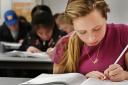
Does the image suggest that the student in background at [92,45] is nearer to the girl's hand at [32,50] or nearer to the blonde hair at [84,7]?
the blonde hair at [84,7]

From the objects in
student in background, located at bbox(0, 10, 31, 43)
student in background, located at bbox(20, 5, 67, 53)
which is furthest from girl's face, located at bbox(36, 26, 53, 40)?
student in background, located at bbox(0, 10, 31, 43)

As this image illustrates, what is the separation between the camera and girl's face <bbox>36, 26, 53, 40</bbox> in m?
3.27

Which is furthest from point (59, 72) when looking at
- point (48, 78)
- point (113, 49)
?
point (113, 49)

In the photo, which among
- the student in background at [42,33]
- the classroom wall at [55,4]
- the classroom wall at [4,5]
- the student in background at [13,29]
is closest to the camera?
the student in background at [42,33]

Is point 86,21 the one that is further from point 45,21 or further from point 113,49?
point 45,21

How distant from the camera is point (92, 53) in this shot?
5.54 feet

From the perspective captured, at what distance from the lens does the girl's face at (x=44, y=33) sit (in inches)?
129

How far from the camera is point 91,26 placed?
1502mm

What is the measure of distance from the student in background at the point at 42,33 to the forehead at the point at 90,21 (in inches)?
64.1

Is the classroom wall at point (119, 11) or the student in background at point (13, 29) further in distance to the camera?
the classroom wall at point (119, 11)

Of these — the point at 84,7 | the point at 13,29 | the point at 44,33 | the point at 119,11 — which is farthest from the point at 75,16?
the point at 119,11

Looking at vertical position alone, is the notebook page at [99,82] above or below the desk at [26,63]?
above

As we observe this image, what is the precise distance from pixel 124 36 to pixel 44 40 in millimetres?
1857

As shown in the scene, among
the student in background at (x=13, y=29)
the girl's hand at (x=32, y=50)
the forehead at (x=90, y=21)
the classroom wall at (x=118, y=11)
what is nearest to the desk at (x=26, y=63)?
the girl's hand at (x=32, y=50)
